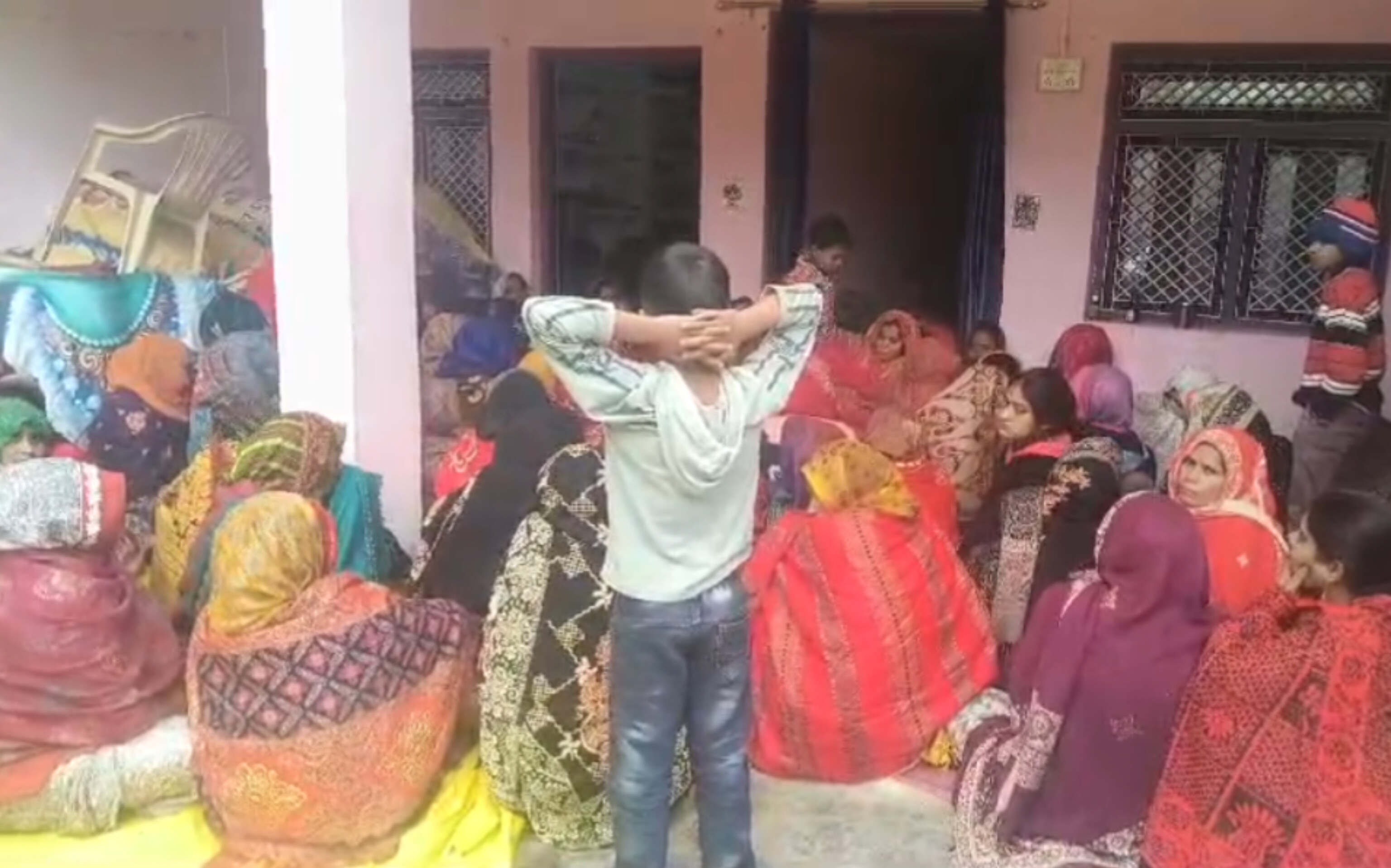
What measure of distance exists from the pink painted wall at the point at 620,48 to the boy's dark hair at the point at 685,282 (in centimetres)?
441

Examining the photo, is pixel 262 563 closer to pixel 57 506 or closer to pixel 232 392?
pixel 57 506

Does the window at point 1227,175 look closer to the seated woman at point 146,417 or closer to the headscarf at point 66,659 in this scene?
the seated woman at point 146,417

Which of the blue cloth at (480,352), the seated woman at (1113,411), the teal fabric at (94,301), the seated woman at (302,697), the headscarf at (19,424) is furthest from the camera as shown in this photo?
the blue cloth at (480,352)

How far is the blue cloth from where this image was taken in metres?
6.70

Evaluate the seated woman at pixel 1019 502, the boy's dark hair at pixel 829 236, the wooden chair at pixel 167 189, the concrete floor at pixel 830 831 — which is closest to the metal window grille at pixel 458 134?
the wooden chair at pixel 167 189

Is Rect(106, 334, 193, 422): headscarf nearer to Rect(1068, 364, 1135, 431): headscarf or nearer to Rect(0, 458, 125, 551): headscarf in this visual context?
Rect(0, 458, 125, 551): headscarf

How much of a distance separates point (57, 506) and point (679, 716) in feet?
5.10

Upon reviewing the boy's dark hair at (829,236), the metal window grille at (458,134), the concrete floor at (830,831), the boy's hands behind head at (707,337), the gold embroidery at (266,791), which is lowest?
the concrete floor at (830,831)

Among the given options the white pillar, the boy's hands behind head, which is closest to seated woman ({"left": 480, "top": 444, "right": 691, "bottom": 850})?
the boy's hands behind head

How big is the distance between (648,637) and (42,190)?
20.1 feet

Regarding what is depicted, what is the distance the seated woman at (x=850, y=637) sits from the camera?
3.57 m

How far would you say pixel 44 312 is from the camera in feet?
19.0

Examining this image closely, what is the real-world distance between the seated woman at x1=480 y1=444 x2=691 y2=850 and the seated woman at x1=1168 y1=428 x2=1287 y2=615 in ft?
4.94

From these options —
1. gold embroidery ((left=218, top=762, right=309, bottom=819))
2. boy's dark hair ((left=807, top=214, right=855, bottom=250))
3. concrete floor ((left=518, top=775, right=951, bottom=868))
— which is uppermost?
boy's dark hair ((left=807, top=214, right=855, bottom=250))
